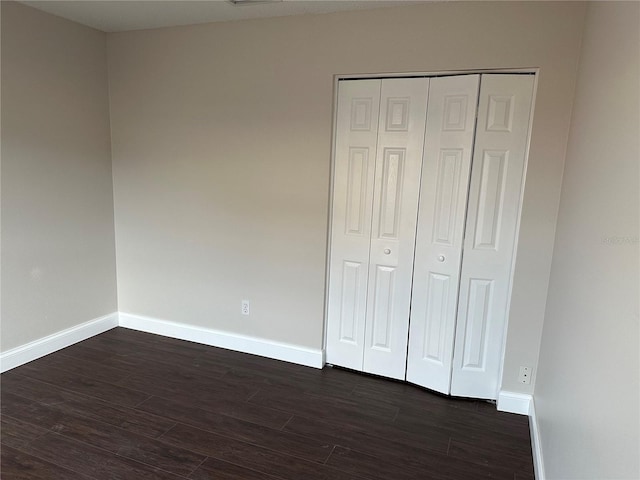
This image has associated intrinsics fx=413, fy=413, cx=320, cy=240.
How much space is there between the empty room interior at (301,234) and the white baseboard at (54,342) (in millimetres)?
20

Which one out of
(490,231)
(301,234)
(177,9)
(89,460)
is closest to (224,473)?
(89,460)

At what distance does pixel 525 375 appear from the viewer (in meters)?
2.53

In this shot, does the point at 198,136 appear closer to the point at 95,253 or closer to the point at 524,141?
the point at 95,253

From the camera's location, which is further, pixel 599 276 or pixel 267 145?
pixel 267 145

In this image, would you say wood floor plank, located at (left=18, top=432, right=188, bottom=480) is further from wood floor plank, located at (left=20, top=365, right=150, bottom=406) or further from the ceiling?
the ceiling

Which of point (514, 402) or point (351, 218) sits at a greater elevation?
point (351, 218)

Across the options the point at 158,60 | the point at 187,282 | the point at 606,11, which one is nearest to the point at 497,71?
the point at 606,11

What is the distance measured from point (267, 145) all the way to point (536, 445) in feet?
8.01

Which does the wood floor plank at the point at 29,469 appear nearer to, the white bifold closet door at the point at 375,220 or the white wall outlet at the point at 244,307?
the white wall outlet at the point at 244,307

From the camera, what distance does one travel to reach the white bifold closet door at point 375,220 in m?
2.64

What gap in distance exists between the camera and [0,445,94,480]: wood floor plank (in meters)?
1.92

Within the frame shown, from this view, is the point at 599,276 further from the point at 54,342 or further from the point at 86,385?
the point at 54,342

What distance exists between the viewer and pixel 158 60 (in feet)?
10.4

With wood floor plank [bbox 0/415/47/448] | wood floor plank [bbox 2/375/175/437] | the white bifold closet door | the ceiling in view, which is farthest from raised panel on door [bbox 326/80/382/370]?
wood floor plank [bbox 0/415/47/448]
